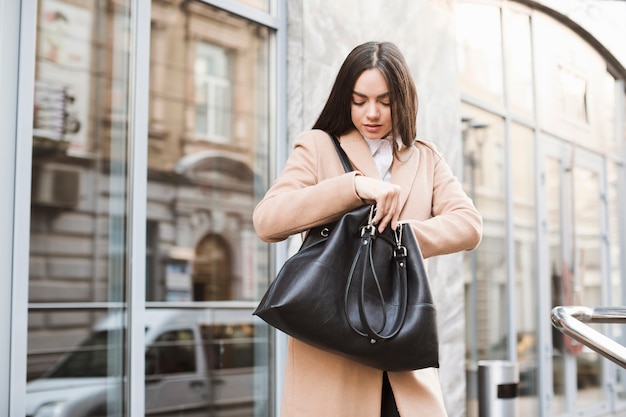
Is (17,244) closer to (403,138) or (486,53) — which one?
(403,138)

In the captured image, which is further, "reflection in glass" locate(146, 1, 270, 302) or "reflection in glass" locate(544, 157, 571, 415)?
"reflection in glass" locate(146, 1, 270, 302)

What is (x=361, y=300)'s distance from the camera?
6.14 ft

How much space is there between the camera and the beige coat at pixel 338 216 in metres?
1.99

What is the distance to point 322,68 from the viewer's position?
15.3 ft

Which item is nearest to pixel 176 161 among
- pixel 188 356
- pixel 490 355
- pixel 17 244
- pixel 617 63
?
pixel 188 356

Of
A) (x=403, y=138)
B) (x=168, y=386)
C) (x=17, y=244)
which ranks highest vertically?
(x=403, y=138)

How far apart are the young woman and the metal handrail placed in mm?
311

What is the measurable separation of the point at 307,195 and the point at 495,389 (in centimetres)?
422

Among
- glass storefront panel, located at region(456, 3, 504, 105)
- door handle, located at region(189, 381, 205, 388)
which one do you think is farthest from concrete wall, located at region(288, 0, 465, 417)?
door handle, located at region(189, 381, 205, 388)

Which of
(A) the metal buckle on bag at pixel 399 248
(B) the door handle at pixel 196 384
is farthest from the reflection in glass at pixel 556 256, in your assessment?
(A) the metal buckle on bag at pixel 399 248

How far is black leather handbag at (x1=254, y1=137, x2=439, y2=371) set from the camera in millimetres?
1880

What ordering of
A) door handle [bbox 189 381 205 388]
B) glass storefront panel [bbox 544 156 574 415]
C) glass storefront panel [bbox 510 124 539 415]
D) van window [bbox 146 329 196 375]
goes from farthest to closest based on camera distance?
door handle [bbox 189 381 205 388] → van window [bbox 146 329 196 375] → glass storefront panel [bbox 544 156 574 415] → glass storefront panel [bbox 510 124 539 415]

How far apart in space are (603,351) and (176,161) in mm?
14994

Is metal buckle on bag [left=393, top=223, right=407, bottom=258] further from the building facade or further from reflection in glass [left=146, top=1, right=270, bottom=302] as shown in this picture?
reflection in glass [left=146, top=1, right=270, bottom=302]
